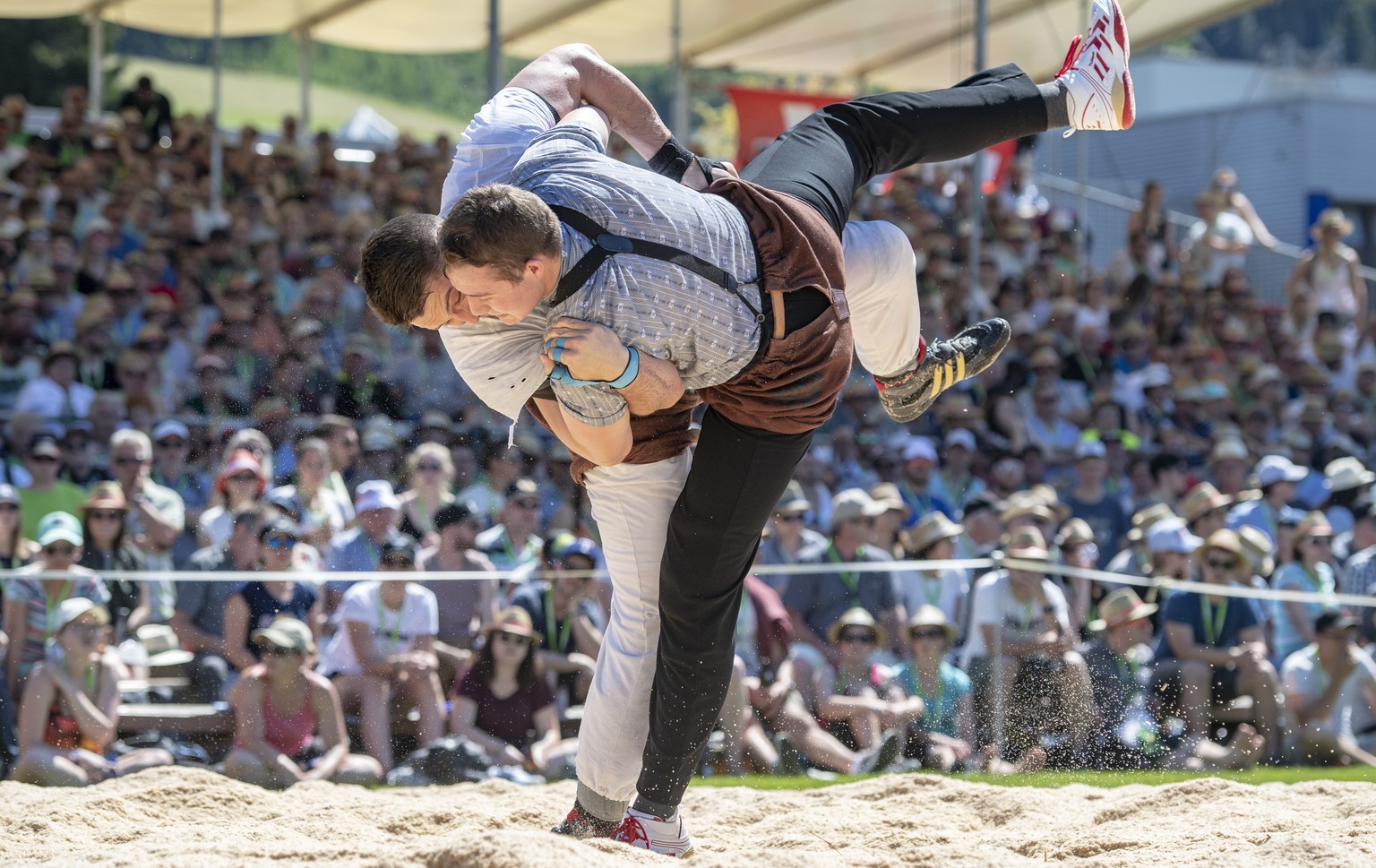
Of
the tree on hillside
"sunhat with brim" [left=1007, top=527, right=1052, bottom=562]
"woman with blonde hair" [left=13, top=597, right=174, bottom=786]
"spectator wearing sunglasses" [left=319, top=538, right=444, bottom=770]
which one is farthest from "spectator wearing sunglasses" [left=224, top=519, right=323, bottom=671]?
the tree on hillside

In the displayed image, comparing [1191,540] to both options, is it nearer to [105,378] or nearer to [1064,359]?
[1064,359]

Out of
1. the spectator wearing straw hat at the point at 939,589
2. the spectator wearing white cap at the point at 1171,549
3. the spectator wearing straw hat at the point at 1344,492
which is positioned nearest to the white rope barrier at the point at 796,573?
the spectator wearing straw hat at the point at 939,589

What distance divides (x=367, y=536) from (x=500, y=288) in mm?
3556

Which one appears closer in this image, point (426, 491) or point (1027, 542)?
point (1027, 542)

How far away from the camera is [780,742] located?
19.2ft

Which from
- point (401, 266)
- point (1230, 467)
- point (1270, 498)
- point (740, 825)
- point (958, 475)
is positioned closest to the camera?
point (401, 266)

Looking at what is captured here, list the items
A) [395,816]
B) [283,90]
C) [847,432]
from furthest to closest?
[283,90]
[847,432]
[395,816]

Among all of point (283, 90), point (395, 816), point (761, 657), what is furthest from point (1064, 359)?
point (283, 90)

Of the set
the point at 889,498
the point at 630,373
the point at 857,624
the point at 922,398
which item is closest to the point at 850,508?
the point at 889,498

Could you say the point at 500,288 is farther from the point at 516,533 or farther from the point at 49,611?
the point at 516,533

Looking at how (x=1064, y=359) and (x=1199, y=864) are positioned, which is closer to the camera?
(x=1199, y=864)

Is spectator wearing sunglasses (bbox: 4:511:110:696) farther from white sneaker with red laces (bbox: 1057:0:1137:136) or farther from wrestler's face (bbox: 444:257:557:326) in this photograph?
white sneaker with red laces (bbox: 1057:0:1137:136)

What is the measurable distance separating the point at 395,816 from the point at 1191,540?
14.2 ft

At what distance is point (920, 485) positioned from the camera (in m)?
8.17
